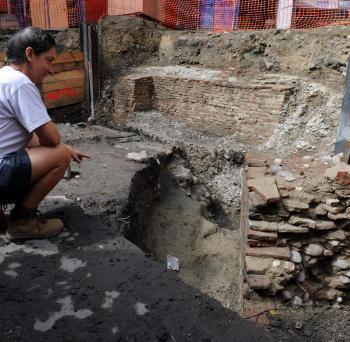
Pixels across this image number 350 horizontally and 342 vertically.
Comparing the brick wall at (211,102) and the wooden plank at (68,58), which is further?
the wooden plank at (68,58)

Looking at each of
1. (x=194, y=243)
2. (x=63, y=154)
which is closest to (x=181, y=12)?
(x=194, y=243)

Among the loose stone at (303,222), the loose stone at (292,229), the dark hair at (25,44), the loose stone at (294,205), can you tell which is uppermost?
the dark hair at (25,44)

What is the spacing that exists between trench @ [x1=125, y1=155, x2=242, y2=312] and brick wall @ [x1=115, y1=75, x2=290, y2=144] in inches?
57.2

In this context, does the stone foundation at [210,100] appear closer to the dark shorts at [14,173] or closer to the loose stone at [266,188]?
the loose stone at [266,188]

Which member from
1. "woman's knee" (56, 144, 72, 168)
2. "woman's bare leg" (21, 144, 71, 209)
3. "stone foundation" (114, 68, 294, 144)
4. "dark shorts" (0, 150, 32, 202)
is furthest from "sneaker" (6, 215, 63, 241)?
"stone foundation" (114, 68, 294, 144)

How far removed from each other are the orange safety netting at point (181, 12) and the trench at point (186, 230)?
4207 millimetres

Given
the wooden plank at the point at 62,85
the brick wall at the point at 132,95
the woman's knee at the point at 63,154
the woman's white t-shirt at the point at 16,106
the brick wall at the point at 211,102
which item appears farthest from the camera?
the brick wall at the point at 132,95

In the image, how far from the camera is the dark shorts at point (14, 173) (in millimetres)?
2340

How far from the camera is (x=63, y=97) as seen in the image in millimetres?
7879

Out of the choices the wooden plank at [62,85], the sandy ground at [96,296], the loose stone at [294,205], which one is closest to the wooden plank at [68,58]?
the wooden plank at [62,85]

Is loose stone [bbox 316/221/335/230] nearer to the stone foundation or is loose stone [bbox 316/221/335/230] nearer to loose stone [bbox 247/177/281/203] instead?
loose stone [bbox 247/177/281/203]

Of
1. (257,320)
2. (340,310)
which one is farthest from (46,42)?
(340,310)

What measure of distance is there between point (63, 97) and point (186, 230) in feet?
14.5

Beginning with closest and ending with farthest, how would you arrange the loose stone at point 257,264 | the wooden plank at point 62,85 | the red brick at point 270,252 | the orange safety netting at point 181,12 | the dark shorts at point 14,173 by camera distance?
the dark shorts at point 14,173 < the loose stone at point 257,264 < the red brick at point 270,252 < the wooden plank at point 62,85 < the orange safety netting at point 181,12
